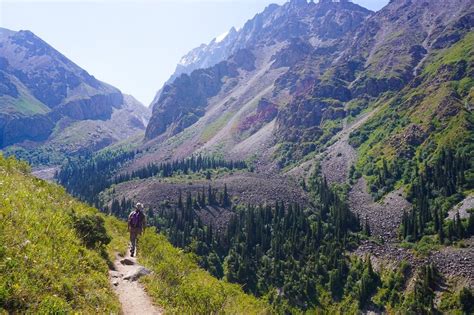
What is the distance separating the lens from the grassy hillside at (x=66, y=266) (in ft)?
43.7

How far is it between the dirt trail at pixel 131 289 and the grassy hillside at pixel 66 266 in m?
0.58

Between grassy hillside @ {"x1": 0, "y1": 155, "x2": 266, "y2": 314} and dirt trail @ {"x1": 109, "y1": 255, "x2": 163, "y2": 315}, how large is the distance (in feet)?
1.89

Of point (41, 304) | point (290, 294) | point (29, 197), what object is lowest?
point (290, 294)

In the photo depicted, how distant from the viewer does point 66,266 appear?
17.0 m

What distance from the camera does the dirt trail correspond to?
737 inches

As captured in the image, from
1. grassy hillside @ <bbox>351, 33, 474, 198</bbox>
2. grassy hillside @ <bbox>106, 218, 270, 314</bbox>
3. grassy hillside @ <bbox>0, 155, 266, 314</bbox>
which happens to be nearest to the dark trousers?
grassy hillside @ <bbox>106, 218, 270, 314</bbox>

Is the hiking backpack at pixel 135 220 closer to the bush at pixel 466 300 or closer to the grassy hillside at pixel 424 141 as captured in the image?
the bush at pixel 466 300

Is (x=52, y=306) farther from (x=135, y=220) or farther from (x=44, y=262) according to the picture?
(x=135, y=220)

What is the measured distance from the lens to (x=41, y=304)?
12.7 m

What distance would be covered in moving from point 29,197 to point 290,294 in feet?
303

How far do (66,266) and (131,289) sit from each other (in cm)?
483

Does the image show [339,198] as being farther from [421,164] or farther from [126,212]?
[126,212]

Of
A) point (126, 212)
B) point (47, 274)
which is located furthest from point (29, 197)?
point (126, 212)

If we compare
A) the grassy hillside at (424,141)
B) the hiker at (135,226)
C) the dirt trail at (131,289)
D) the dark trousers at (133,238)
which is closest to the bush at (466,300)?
the grassy hillside at (424,141)
